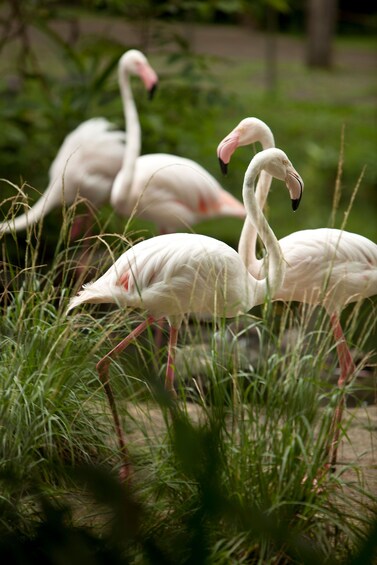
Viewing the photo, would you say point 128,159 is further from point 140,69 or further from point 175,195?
point 140,69

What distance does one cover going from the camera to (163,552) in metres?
0.93

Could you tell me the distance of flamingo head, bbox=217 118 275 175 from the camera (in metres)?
3.17

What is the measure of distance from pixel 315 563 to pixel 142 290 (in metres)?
2.27

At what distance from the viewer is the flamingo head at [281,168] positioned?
300cm

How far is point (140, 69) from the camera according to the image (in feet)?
17.6

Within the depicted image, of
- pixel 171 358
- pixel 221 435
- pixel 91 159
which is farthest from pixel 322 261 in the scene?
pixel 91 159

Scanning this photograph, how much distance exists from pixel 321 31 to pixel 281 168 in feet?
32.9

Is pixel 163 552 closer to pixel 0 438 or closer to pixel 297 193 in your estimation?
pixel 0 438

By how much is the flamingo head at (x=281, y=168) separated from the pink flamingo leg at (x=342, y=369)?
0.42 m

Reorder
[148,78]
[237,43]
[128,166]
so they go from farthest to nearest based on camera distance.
→ [237,43]
[148,78]
[128,166]

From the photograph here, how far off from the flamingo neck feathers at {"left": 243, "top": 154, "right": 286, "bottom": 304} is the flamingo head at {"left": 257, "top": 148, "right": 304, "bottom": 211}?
0.07 ft

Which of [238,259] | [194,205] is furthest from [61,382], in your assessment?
[194,205]

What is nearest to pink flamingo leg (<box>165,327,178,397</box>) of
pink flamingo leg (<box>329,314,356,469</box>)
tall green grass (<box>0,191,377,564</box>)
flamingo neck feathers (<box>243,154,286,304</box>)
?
tall green grass (<box>0,191,377,564</box>)

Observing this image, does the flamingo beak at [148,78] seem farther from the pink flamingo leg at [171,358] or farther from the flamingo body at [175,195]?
the pink flamingo leg at [171,358]
